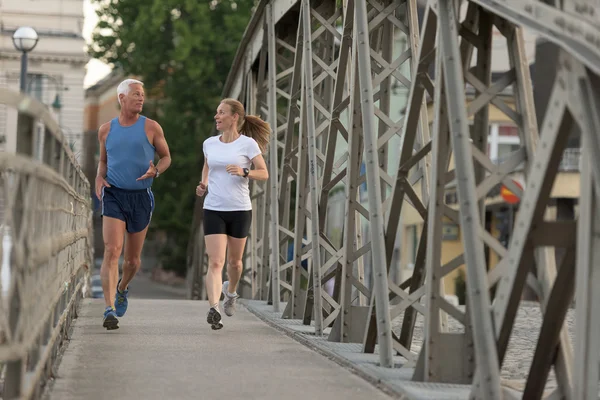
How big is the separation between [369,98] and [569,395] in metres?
3.38

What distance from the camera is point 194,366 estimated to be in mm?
8211

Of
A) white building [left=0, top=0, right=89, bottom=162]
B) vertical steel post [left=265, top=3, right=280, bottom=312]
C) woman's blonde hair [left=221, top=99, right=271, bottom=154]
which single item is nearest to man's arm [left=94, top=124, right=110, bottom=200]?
woman's blonde hair [left=221, top=99, right=271, bottom=154]

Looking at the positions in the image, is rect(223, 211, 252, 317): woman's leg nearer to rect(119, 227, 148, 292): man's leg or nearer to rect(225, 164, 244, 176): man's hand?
rect(225, 164, 244, 176): man's hand

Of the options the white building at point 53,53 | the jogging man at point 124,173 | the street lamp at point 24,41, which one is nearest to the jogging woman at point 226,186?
the jogging man at point 124,173

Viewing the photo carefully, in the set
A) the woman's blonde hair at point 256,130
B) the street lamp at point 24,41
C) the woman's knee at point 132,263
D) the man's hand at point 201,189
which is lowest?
the woman's knee at point 132,263

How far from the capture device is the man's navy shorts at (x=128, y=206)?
11.1 meters

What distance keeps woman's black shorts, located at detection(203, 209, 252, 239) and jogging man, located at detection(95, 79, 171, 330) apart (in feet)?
1.88

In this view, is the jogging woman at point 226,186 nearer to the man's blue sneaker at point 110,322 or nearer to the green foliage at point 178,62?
the man's blue sneaker at point 110,322

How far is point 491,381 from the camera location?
6289 millimetres

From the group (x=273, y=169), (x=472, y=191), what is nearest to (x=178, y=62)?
(x=273, y=169)

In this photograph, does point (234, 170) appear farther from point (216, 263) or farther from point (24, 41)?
point (24, 41)

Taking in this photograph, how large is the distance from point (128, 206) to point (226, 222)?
2.94 ft

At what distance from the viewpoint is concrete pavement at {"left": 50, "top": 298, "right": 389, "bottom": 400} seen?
7043 millimetres

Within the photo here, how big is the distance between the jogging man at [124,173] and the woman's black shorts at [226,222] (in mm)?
572
